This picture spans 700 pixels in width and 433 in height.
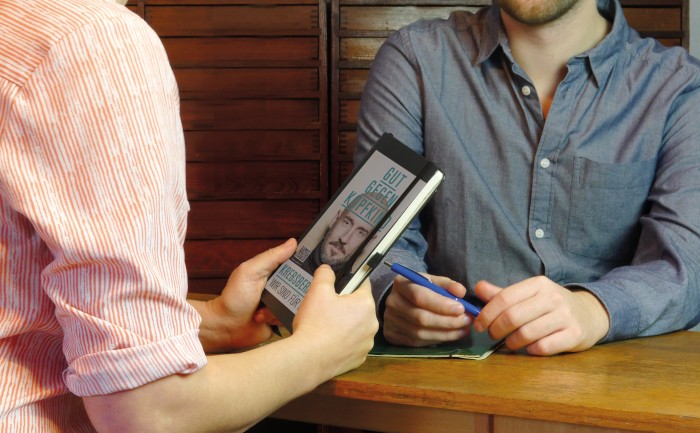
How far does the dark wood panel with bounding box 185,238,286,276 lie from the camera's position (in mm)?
3062

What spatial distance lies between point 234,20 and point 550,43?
1711 millimetres

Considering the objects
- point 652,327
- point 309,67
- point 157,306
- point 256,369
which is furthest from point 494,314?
point 309,67

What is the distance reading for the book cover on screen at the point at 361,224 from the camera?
0.94 m

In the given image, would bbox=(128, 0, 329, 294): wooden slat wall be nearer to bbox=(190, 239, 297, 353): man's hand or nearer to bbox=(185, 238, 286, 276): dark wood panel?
bbox=(185, 238, 286, 276): dark wood panel

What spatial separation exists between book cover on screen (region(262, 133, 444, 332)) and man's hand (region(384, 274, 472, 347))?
0.57 feet

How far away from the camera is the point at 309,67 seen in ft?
9.77

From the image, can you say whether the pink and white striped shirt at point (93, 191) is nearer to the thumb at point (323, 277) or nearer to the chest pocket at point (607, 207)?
the thumb at point (323, 277)

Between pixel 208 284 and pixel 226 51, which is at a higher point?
pixel 226 51

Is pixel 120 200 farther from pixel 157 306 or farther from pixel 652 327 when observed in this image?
pixel 652 327

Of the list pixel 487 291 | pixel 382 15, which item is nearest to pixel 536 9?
pixel 487 291

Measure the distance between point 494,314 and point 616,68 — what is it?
27.5 inches

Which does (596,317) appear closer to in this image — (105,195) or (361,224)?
(361,224)

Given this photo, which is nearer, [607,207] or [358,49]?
[607,207]

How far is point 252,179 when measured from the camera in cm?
305
